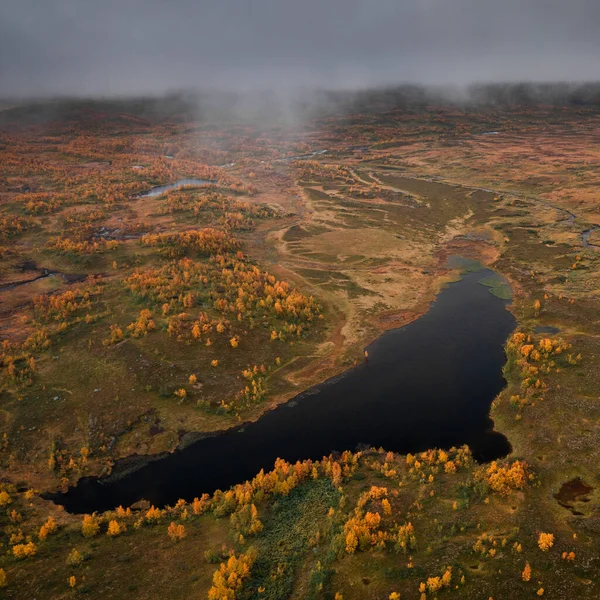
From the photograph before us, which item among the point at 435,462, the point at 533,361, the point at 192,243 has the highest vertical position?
the point at 192,243

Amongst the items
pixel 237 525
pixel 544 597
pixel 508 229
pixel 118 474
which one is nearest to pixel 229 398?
pixel 118 474

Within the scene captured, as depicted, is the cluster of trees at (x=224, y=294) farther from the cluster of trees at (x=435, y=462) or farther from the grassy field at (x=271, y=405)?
the cluster of trees at (x=435, y=462)

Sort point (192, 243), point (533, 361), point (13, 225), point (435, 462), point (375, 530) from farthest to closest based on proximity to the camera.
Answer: point (13, 225)
point (192, 243)
point (533, 361)
point (435, 462)
point (375, 530)

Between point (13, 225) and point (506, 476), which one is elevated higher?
point (13, 225)

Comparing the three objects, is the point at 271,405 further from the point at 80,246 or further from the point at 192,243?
the point at 80,246

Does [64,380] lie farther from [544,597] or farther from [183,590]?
[544,597]

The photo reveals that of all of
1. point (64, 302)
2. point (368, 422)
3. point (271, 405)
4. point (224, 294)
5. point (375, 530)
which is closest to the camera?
point (375, 530)

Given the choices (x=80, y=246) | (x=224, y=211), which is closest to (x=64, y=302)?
(x=80, y=246)

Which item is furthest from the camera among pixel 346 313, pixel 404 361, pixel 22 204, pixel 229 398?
pixel 22 204
